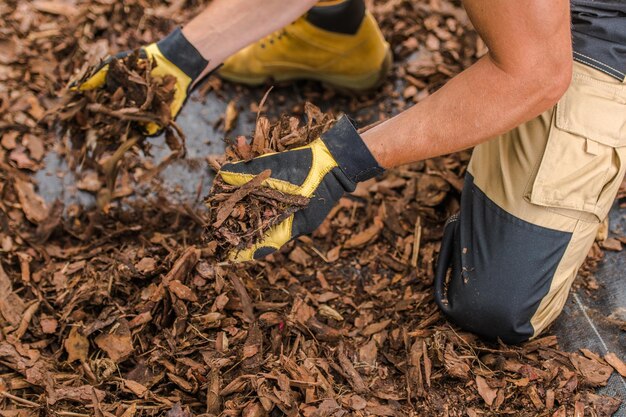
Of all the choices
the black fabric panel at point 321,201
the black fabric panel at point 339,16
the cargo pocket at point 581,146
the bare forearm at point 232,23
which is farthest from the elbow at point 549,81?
the black fabric panel at point 339,16

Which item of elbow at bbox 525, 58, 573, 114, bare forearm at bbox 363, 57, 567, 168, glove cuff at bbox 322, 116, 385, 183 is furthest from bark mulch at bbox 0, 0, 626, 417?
elbow at bbox 525, 58, 573, 114

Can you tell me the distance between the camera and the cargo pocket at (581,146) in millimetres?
2113

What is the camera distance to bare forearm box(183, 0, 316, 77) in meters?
2.58

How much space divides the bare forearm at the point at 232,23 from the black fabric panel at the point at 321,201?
0.96 metres

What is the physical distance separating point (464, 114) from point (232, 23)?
1193 millimetres

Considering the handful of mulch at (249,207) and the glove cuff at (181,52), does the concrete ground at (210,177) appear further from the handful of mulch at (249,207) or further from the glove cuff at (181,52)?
the handful of mulch at (249,207)

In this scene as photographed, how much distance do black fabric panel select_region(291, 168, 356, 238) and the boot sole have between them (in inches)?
49.9

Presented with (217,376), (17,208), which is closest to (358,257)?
(217,376)

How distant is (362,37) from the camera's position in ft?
10.1

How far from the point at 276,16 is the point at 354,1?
0.48 m

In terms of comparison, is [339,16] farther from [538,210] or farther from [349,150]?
[538,210]

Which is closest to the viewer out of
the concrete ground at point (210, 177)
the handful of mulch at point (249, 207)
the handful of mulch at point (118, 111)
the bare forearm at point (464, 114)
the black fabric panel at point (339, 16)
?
the bare forearm at point (464, 114)

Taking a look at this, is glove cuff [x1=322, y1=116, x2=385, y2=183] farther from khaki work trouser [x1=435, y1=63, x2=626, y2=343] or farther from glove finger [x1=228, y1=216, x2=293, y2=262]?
khaki work trouser [x1=435, y1=63, x2=626, y2=343]

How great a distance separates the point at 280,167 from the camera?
201cm
